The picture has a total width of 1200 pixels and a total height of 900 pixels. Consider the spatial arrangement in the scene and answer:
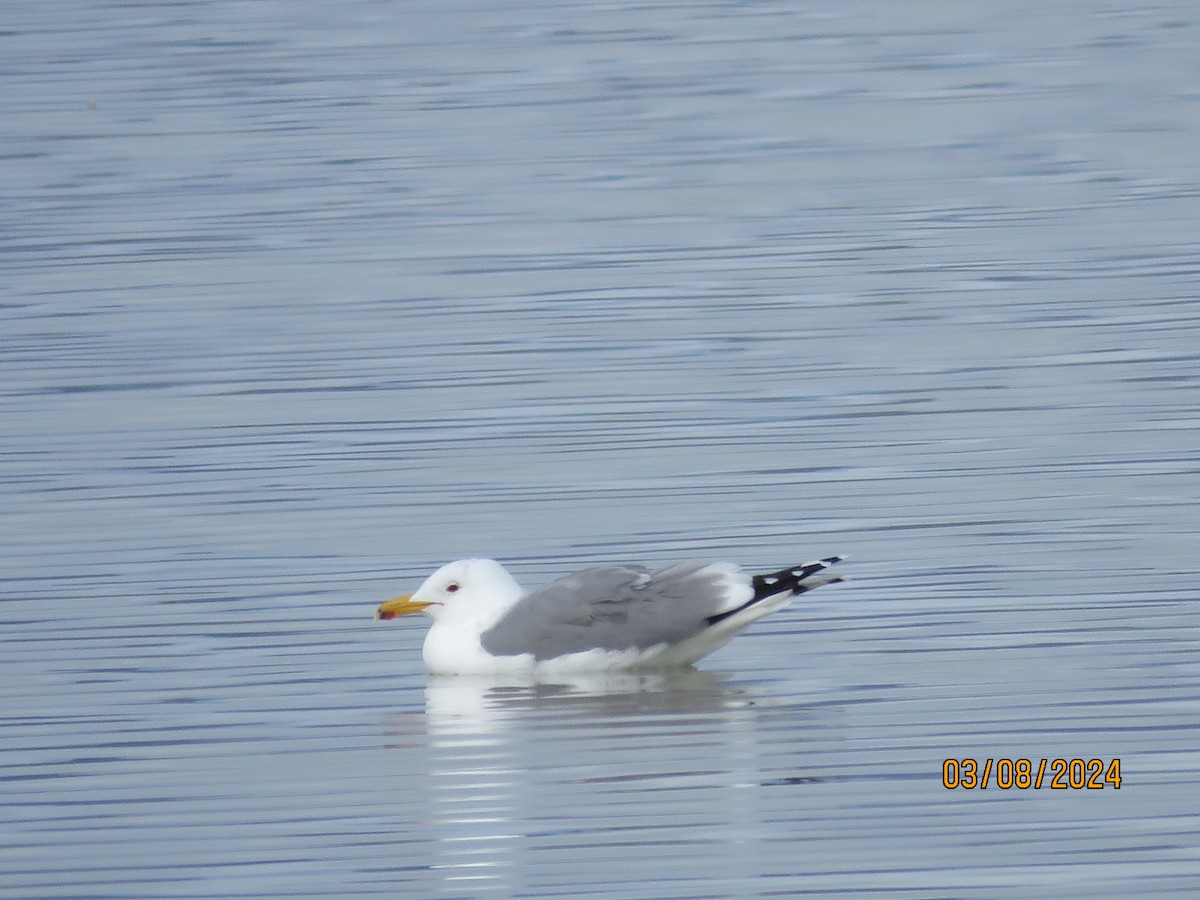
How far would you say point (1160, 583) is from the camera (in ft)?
27.3

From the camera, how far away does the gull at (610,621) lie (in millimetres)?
7922

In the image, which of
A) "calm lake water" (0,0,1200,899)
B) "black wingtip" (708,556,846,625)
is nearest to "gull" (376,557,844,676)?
"black wingtip" (708,556,846,625)

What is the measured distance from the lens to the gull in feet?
26.0

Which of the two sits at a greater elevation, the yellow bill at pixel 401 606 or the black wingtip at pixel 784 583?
the yellow bill at pixel 401 606

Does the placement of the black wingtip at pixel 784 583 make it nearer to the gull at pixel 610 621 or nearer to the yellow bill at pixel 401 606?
the gull at pixel 610 621

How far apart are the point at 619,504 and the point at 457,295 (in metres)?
4.40

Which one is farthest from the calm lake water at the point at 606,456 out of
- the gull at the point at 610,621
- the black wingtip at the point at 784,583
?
the black wingtip at the point at 784,583

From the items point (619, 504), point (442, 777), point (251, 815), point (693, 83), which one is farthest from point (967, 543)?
point (693, 83)

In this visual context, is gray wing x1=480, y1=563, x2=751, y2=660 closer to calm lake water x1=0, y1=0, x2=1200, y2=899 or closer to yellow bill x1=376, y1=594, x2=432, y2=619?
calm lake water x1=0, y1=0, x2=1200, y2=899

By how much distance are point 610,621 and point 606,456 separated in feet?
8.15

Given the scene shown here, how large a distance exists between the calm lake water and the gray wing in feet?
0.51

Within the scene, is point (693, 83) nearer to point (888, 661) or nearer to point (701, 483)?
point (701, 483)

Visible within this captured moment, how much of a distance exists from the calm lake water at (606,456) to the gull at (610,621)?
106mm

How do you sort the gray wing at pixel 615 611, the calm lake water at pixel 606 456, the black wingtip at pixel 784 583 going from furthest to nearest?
the gray wing at pixel 615 611 < the black wingtip at pixel 784 583 < the calm lake water at pixel 606 456
